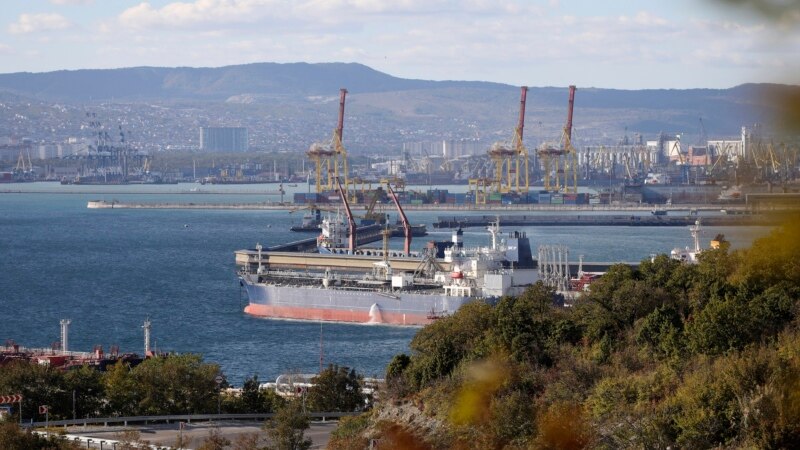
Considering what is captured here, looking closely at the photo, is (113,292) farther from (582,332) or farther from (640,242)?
(582,332)

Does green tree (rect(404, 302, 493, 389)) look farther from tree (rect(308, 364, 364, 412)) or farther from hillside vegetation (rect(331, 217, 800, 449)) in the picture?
tree (rect(308, 364, 364, 412))

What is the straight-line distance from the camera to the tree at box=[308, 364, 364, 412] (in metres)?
8.70

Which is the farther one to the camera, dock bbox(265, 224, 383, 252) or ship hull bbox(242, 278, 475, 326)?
dock bbox(265, 224, 383, 252)

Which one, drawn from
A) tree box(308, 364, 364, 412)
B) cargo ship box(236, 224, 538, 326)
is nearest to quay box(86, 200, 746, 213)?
cargo ship box(236, 224, 538, 326)

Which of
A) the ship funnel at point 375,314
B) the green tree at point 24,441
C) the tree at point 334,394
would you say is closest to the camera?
the green tree at point 24,441

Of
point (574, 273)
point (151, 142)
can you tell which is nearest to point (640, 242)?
point (574, 273)

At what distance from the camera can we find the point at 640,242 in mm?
28719

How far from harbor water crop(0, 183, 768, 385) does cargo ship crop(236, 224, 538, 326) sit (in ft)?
1.00

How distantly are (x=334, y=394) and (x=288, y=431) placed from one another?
8.89ft

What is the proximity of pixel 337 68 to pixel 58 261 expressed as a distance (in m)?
118

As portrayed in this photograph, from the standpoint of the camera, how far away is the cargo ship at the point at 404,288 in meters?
15.6

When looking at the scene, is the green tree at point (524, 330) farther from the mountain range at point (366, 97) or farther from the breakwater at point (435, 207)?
the mountain range at point (366, 97)

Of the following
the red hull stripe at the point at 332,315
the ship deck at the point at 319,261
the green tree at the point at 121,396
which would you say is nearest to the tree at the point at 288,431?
the green tree at the point at 121,396

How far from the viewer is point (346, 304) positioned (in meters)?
16.4
